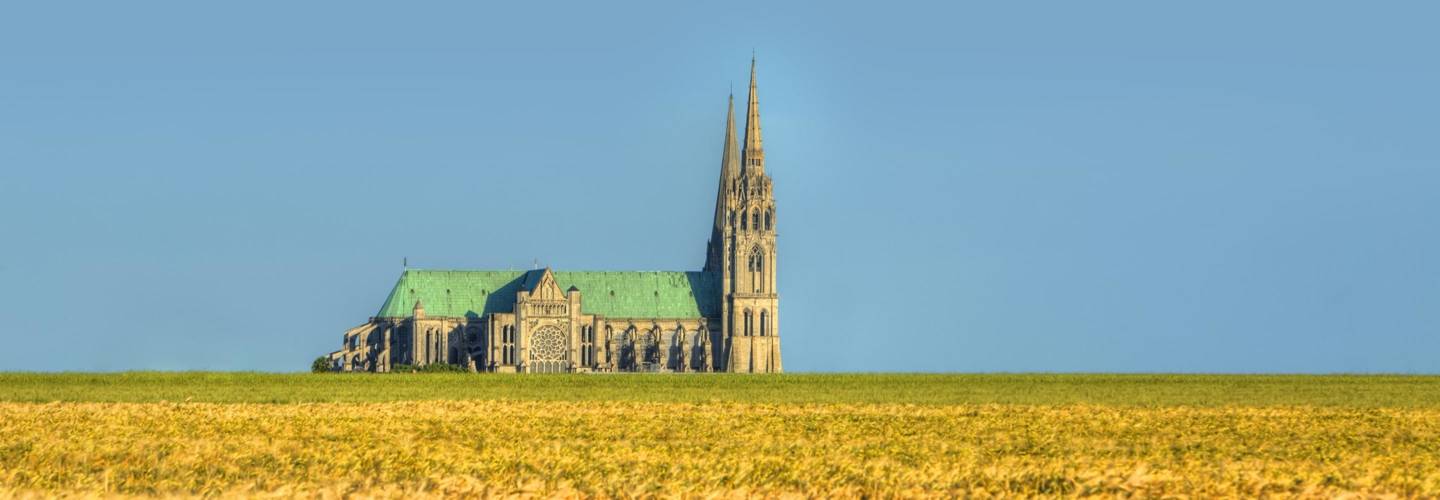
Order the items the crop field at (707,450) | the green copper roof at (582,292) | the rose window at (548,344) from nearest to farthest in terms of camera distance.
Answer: the crop field at (707,450), the rose window at (548,344), the green copper roof at (582,292)

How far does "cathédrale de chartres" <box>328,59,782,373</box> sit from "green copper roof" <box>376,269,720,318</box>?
0.08 metres

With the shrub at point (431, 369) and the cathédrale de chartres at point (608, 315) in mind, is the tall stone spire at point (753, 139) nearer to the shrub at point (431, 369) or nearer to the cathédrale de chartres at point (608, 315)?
the cathédrale de chartres at point (608, 315)

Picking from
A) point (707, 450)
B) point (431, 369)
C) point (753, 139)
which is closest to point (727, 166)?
point (753, 139)

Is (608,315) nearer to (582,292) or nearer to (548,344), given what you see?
(582,292)

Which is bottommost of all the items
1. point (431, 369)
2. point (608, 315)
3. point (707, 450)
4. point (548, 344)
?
point (707, 450)

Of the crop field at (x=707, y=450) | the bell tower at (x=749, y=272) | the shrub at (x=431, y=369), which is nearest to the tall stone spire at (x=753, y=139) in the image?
the bell tower at (x=749, y=272)

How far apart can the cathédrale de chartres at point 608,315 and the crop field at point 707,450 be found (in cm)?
8720

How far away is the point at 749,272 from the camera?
15225cm

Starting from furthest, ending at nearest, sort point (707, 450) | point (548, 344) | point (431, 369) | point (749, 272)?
point (749, 272), point (548, 344), point (431, 369), point (707, 450)

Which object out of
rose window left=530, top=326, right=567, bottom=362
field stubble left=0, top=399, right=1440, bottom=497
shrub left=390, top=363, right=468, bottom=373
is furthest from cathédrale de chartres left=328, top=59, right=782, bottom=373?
field stubble left=0, top=399, right=1440, bottom=497

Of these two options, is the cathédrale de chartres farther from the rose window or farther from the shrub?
the shrub

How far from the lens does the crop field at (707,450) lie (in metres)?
23.9

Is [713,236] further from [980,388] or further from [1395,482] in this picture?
[1395,482]

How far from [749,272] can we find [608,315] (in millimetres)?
11759
